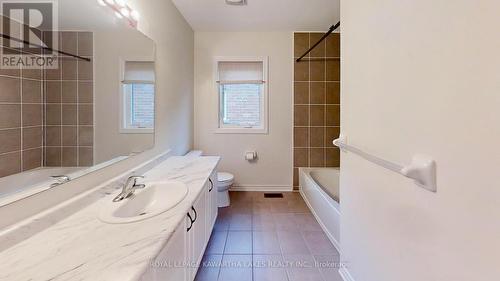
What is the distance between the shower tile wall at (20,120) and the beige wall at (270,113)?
112 inches

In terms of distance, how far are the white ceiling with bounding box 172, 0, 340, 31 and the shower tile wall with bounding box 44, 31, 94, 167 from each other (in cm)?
185

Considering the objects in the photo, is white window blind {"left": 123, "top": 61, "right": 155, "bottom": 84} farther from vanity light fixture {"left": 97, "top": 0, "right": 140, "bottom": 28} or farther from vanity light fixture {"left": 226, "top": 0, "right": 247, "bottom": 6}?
vanity light fixture {"left": 226, "top": 0, "right": 247, "bottom": 6}

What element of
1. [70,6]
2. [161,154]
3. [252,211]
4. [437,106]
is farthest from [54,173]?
[252,211]

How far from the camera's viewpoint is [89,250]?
94cm

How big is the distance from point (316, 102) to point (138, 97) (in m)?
2.66

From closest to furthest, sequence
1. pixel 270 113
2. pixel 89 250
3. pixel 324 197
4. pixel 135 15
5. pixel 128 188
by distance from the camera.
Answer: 1. pixel 89 250
2. pixel 128 188
3. pixel 135 15
4. pixel 324 197
5. pixel 270 113

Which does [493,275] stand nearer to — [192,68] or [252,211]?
[252,211]

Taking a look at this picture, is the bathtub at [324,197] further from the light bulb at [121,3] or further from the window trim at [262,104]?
the light bulb at [121,3]

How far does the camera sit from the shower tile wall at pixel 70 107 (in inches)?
48.1

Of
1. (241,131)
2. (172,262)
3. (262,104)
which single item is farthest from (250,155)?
(172,262)

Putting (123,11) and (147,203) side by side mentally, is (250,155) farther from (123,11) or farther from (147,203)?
(123,11)

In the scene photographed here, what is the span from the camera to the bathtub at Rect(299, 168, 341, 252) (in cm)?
242

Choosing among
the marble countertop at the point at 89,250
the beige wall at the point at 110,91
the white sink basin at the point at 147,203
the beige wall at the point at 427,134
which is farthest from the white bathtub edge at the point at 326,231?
the beige wall at the point at 110,91

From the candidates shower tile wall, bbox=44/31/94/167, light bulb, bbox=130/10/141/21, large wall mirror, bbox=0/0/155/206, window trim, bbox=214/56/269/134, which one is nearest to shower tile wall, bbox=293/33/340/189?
window trim, bbox=214/56/269/134
